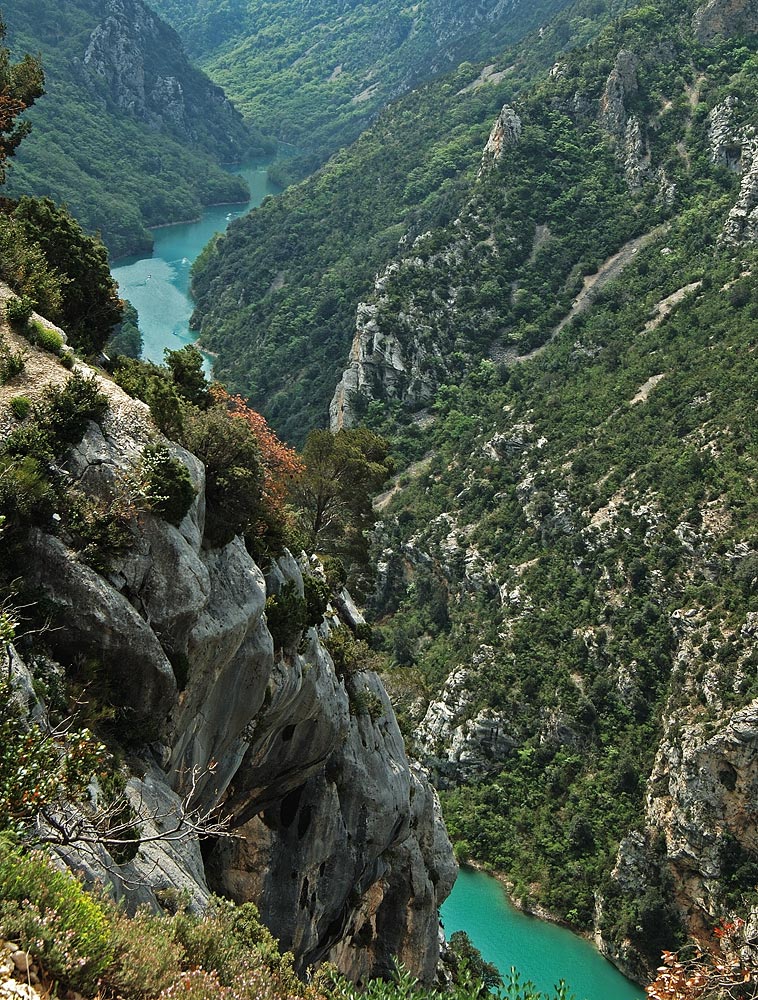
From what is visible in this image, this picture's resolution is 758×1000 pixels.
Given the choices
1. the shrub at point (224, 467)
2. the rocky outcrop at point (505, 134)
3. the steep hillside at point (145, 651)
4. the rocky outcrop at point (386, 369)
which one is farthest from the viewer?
the rocky outcrop at point (505, 134)

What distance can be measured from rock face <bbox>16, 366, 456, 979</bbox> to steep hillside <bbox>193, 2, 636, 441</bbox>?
83.4 m

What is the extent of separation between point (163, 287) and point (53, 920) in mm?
163530

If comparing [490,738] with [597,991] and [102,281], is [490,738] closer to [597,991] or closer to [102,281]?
[597,991]

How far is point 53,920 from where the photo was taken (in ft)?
31.6

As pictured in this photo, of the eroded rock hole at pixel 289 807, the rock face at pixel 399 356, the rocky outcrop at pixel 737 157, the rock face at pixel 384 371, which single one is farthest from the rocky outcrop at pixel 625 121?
the eroded rock hole at pixel 289 807

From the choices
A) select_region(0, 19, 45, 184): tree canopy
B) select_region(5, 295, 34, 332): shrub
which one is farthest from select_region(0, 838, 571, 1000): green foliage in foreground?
select_region(0, 19, 45, 184): tree canopy

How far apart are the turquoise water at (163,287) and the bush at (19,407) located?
116 meters

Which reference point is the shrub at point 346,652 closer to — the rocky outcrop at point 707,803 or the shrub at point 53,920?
the shrub at point 53,920

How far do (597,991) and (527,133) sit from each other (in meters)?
99.1

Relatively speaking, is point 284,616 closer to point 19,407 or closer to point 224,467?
point 224,467

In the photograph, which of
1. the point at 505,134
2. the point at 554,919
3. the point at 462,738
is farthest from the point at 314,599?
the point at 505,134

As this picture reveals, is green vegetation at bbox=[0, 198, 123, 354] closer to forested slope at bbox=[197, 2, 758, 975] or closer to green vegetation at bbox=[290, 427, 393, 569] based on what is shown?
green vegetation at bbox=[290, 427, 393, 569]

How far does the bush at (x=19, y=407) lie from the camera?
16.2m

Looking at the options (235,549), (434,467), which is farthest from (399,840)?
(434,467)
